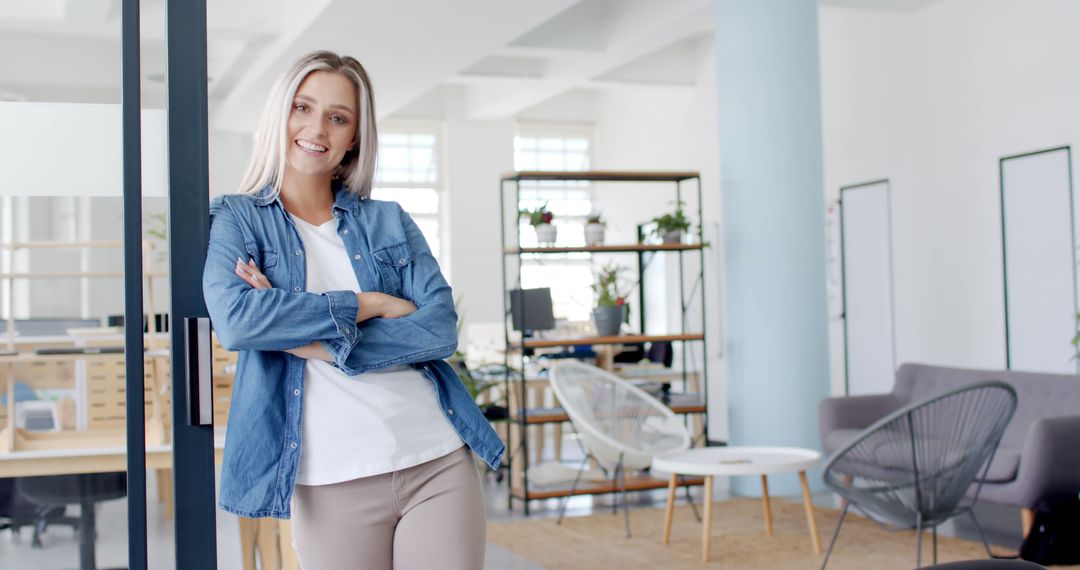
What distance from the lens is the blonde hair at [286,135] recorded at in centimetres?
184

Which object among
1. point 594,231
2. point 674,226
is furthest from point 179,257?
point 674,226

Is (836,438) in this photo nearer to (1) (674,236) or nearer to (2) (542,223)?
(1) (674,236)

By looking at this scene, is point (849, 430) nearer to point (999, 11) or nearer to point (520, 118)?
point (999, 11)

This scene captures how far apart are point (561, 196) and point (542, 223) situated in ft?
19.7

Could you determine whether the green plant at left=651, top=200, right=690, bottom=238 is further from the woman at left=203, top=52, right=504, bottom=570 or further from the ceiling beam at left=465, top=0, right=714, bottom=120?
the woman at left=203, top=52, right=504, bottom=570

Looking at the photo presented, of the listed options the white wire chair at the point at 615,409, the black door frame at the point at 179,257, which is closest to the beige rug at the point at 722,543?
the white wire chair at the point at 615,409

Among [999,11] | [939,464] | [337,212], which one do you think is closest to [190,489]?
[337,212]

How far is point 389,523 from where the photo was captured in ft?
5.85

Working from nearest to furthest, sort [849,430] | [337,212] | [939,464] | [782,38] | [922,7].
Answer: [337,212], [939,464], [849,430], [782,38], [922,7]

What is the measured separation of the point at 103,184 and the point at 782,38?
5.09 meters

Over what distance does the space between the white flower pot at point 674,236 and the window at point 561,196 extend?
17.0ft

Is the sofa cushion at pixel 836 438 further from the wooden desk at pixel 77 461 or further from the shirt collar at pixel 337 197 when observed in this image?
the shirt collar at pixel 337 197

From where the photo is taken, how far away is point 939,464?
4000 mm

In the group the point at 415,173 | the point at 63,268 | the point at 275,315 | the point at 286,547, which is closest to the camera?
the point at 275,315
